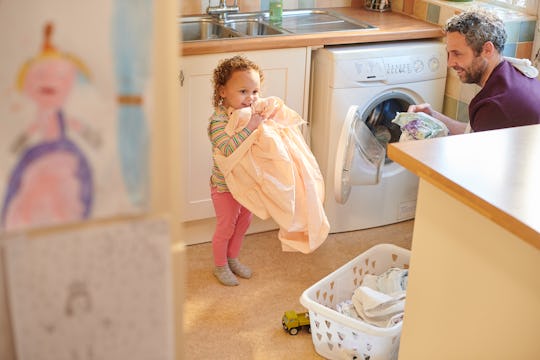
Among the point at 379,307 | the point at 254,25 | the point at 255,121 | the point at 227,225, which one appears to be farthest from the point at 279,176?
the point at 254,25

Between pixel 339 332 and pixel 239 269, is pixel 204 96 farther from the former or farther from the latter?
pixel 339 332

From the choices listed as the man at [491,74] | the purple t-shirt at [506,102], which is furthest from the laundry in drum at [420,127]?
the purple t-shirt at [506,102]

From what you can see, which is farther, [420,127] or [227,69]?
[420,127]

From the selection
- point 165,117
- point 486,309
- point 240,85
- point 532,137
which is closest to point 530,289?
point 486,309

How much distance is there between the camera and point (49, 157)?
91cm

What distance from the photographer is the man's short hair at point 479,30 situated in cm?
283

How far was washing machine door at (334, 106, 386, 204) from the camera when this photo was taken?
3.05 metres

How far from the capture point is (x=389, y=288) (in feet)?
9.74

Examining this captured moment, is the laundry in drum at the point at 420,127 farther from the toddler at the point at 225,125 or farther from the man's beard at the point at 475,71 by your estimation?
the toddler at the point at 225,125

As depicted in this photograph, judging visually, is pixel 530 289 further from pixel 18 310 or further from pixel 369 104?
pixel 369 104

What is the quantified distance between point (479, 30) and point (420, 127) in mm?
445

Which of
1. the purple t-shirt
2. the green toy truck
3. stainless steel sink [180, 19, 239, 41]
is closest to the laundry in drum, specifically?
the purple t-shirt

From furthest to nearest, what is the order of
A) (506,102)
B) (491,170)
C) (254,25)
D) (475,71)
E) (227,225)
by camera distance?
1. (254,25)
2. (227,225)
3. (475,71)
4. (506,102)
5. (491,170)

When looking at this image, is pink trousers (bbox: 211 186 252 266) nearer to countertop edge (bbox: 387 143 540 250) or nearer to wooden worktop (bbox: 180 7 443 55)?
wooden worktop (bbox: 180 7 443 55)
